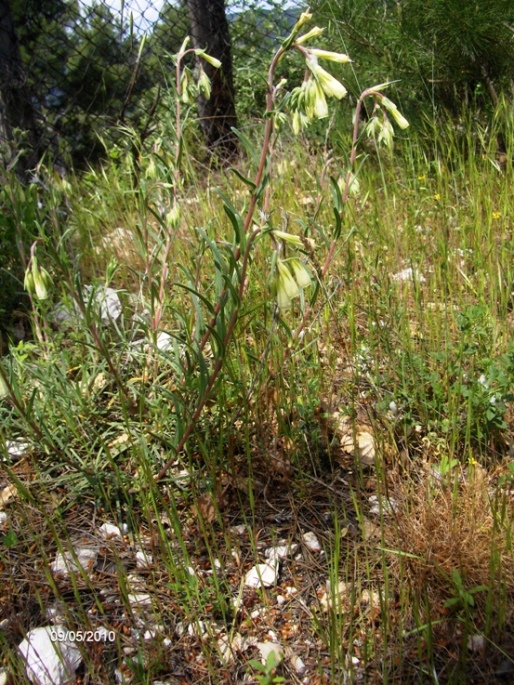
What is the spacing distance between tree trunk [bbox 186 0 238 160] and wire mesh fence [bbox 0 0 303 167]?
0.04m

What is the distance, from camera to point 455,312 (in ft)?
7.28

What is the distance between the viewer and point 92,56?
418 centimetres

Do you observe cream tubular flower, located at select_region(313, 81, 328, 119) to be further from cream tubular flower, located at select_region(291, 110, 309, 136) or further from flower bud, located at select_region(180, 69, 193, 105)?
flower bud, located at select_region(180, 69, 193, 105)

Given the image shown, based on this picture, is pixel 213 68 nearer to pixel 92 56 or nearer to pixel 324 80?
pixel 92 56

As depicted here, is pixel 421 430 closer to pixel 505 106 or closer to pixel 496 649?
pixel 496 649

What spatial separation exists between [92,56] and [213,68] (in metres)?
0.85

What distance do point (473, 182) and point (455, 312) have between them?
1074 mm

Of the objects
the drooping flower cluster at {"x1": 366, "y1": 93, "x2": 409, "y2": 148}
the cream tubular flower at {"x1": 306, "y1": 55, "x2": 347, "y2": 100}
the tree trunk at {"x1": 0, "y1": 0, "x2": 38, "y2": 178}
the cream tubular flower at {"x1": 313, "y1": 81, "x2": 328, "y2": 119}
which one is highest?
the tree trunk at {"x1": 0, "y1": 0, "x2": 38, "y2": 178}

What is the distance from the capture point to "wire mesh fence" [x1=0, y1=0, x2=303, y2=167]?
4.11 metres

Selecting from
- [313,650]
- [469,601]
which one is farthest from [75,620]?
[469,601]

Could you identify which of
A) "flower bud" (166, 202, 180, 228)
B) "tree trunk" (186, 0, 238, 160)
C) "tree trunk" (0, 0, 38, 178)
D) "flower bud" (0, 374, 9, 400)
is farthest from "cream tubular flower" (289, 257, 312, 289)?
"tree trunk" (186, 0, 238, 160)

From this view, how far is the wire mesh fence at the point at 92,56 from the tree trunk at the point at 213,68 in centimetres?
4

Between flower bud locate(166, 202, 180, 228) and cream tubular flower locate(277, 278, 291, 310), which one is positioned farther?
flower bud locate(166, 202, 180, 228)

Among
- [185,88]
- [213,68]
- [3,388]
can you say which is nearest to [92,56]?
[213,68]
